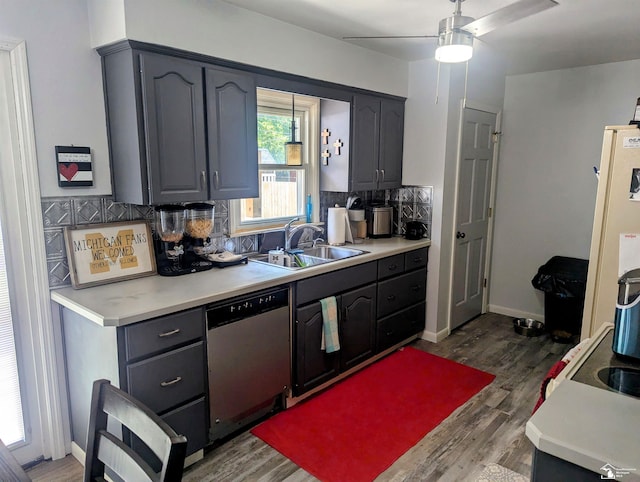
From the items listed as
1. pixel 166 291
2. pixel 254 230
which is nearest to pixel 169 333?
pixel 166 291

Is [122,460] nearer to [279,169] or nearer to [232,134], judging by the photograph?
[232,134]

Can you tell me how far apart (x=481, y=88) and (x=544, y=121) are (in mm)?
730

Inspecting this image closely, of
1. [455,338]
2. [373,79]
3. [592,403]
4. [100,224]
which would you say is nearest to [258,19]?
[373,79]

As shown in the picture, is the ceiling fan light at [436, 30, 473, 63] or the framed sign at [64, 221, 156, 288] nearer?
the ceiling fan light at [436, 30, 473, 63]

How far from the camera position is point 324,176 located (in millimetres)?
3596

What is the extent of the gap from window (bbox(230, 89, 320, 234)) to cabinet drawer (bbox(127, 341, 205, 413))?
3.51 ft

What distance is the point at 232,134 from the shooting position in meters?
2.54

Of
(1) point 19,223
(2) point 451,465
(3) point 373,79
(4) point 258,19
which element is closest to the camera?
(1) point 19,223

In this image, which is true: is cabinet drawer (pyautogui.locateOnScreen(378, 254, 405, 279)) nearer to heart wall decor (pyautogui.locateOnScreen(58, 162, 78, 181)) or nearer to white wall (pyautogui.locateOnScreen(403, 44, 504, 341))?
white wall (pyautogui.locateOnScreen(403, 44, 504, 341))

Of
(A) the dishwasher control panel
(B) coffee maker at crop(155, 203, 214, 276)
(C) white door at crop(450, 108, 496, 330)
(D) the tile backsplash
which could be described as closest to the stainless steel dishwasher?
(A) the dishwasher control panel

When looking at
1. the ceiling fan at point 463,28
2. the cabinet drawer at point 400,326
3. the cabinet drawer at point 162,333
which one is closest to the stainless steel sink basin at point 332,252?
the cabinet drawer at point 400,326

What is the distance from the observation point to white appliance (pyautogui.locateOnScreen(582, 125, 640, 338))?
2250 mm

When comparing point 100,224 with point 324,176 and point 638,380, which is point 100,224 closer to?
point 324,176

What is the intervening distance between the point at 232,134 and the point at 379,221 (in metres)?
1.71
